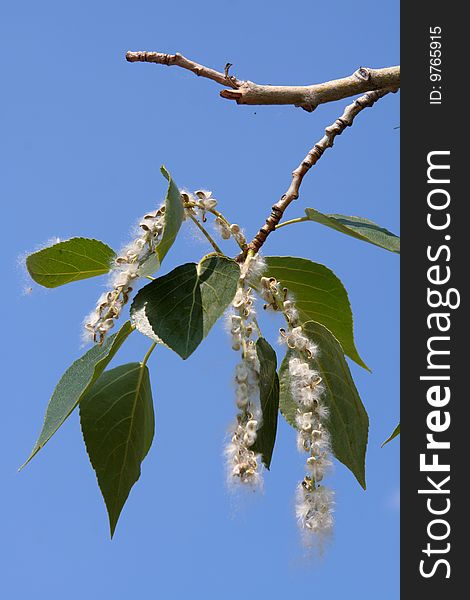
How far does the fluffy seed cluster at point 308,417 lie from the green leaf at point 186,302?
0.09 m

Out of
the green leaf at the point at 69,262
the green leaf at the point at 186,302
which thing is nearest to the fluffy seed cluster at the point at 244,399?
the green leaf at the point at 186,302

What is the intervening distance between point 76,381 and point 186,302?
0.24 metres

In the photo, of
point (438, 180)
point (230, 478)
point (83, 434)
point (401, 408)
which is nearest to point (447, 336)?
point (401, 408)

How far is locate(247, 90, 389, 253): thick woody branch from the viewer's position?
144 cm

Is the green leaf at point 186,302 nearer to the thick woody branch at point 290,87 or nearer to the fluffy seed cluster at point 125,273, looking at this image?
the fluffy seed cluster at point 125,273

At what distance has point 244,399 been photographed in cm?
123

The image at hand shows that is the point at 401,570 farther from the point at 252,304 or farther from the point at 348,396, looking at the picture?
the point at 252,304

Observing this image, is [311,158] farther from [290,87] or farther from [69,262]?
[69,262]

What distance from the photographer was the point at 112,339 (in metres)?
1.42

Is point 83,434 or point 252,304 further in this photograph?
point 83,434

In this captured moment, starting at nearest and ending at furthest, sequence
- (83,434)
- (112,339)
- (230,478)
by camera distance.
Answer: (230,478) < (112,339) < (83,434)

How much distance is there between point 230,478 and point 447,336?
0.48 metres

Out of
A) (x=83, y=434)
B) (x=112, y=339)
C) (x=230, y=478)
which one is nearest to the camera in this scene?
(x=230, y=478)

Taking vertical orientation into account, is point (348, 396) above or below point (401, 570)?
above
